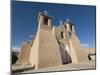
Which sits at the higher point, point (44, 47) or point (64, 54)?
point (44, 47)

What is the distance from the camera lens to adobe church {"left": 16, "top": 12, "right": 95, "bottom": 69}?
10.2 feet

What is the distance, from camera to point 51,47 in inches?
128

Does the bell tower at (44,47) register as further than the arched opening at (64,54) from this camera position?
No

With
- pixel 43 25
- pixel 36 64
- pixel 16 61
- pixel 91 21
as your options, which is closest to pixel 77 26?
pixel 91 21

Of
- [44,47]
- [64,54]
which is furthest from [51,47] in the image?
[64,54]

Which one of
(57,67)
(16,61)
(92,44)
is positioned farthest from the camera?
(92,44)

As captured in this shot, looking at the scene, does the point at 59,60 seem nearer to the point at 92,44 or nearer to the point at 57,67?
the point at 57,67

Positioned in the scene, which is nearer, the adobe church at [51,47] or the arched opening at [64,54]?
the adobe church at [51,47]

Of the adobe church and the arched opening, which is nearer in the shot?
the adobe church

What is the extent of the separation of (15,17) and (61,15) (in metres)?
0.67

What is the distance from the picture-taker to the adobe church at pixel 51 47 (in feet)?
10.2

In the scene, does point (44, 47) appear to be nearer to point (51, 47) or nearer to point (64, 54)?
point (51, 47)

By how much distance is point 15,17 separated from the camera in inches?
119

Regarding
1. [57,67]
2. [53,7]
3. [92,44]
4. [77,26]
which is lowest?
[57,67]
